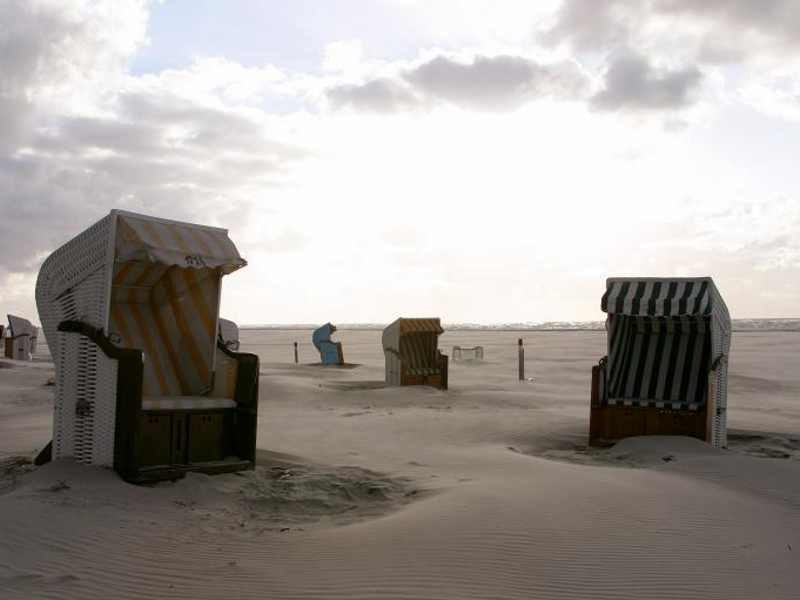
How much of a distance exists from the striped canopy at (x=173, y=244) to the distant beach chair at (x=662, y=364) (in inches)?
262

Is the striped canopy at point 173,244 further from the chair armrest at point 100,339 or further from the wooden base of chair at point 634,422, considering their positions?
the wooden base of chair at point 634,422

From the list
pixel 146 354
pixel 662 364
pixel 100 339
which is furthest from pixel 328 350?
pixel 100 339

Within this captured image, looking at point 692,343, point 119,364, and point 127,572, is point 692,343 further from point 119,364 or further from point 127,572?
point 127,572

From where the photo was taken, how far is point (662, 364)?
1401cm

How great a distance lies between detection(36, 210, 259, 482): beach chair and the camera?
8.27 m

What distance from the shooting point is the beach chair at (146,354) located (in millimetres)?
8266

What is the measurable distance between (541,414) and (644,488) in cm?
871

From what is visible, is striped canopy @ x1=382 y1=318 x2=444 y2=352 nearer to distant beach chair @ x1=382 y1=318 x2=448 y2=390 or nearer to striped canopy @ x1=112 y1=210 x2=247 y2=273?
distant beach chair @ x1=382 y1=318 x2=448 y2=390

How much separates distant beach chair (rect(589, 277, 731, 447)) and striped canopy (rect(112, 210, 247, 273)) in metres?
6.64

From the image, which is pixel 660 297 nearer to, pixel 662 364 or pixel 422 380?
pixel 662 364

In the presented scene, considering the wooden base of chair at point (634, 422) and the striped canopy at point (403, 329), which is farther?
the striped canopy at point (403, 329)

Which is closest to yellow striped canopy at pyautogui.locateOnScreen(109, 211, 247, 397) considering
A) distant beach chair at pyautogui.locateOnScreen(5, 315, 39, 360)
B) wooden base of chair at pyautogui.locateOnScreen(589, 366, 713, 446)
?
wooden base of chair at pyautogui.locateOnScreen(589, 366, 713, 446)

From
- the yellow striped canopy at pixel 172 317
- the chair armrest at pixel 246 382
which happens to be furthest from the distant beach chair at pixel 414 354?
the chair armrest at pixel 246 382

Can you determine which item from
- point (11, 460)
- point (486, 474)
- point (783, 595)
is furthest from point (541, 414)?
point (783, 595)
